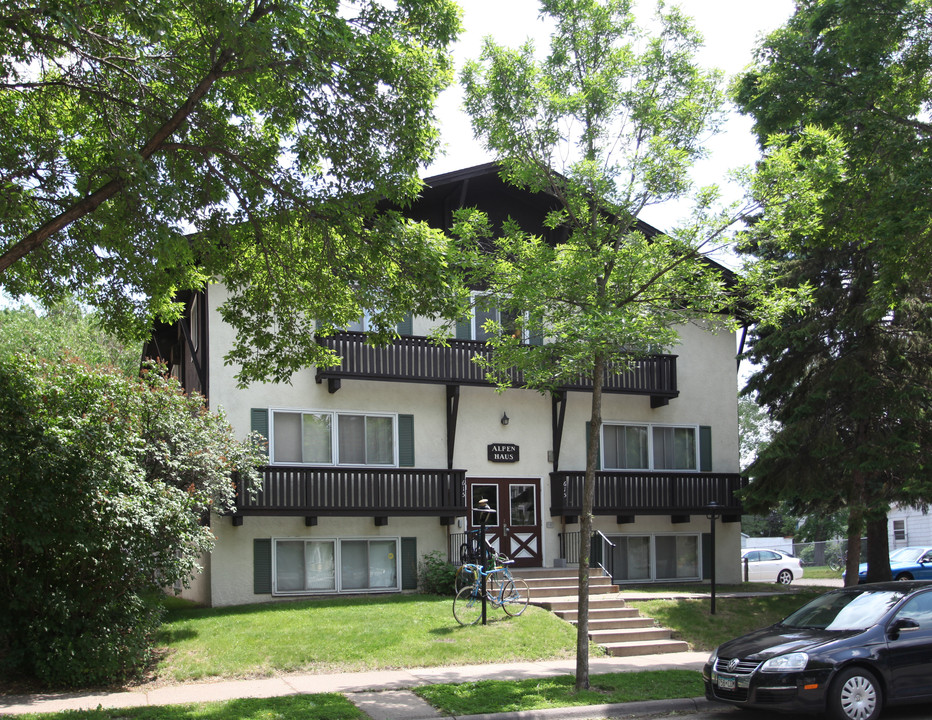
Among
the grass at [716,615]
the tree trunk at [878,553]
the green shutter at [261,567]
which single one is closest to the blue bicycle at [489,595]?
the grass at [716,615]

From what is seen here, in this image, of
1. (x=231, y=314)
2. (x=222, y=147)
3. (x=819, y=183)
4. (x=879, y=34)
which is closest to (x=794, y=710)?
(x=819, y=183)

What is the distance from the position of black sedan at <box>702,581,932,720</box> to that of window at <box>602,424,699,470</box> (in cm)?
1231

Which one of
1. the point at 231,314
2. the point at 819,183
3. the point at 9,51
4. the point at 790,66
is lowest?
the point at 231,314

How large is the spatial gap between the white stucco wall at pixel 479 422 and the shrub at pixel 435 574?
0.34 m

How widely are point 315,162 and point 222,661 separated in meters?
7.32

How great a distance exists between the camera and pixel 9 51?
10.3m

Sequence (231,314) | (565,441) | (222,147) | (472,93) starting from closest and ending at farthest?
(222,147) < (231,314) < (472,93) < (565,441)

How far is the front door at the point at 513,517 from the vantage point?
2144 centimetres

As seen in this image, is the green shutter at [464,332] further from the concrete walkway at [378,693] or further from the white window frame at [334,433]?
the concrete walkway at [378,693]

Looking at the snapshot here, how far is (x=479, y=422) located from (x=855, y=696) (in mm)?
12470

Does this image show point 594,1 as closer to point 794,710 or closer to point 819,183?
point 819,183

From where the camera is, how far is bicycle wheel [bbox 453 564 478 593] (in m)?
16.4

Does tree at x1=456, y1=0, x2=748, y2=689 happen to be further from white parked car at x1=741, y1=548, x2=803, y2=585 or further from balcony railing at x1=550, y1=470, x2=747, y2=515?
white parked car at x1=741, y1=548, x2=803, y2=585

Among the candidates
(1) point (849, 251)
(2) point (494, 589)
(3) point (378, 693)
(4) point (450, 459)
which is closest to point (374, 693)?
A: (3) point (378, 693)
